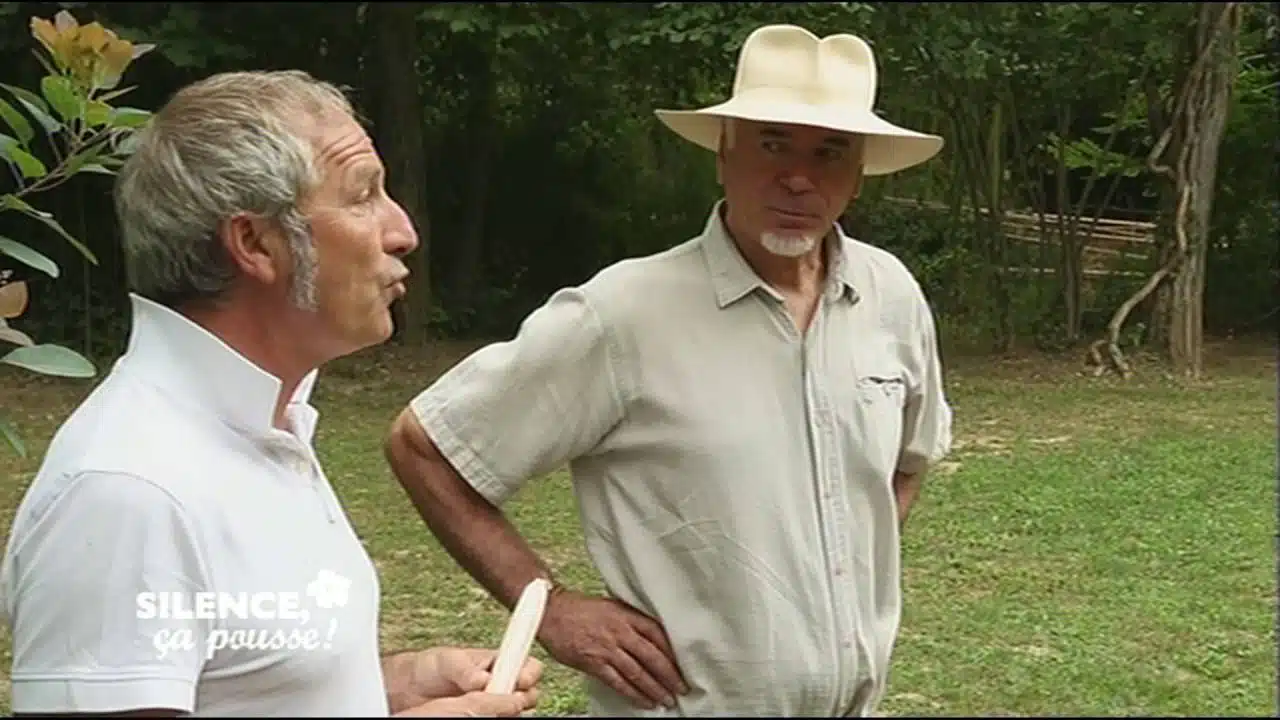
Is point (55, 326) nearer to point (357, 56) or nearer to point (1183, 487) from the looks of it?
point (357, 56)

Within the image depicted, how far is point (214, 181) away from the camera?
2.90 feet

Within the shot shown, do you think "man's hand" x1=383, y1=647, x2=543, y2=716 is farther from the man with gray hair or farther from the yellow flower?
the yellow flower

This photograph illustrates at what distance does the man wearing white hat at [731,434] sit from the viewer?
3.96 ft

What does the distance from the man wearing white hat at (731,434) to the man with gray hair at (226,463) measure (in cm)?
26

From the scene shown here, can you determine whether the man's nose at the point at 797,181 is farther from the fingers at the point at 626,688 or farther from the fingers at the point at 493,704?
the fingers at the point at 493,704

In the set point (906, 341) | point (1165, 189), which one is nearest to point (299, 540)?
point (906, 341)

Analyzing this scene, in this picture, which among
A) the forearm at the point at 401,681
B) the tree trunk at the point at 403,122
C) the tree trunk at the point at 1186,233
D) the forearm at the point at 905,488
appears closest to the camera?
the tree trunk at the point at 403,122

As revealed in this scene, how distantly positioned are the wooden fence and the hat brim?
2.12 meters

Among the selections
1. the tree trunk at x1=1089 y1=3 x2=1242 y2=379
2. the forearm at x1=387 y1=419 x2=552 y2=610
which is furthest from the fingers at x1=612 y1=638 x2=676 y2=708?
the tree trunk at x1=1089 y1=3 x2=1242 y2=379

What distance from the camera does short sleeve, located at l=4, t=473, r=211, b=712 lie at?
30.6 inches

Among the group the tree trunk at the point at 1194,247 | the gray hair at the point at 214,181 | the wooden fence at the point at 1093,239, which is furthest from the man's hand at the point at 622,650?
the tree trunk at the point at 1194,247

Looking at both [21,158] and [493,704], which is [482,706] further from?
[21,158]

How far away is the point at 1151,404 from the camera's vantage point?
18.8 ft

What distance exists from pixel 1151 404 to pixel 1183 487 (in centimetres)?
117
